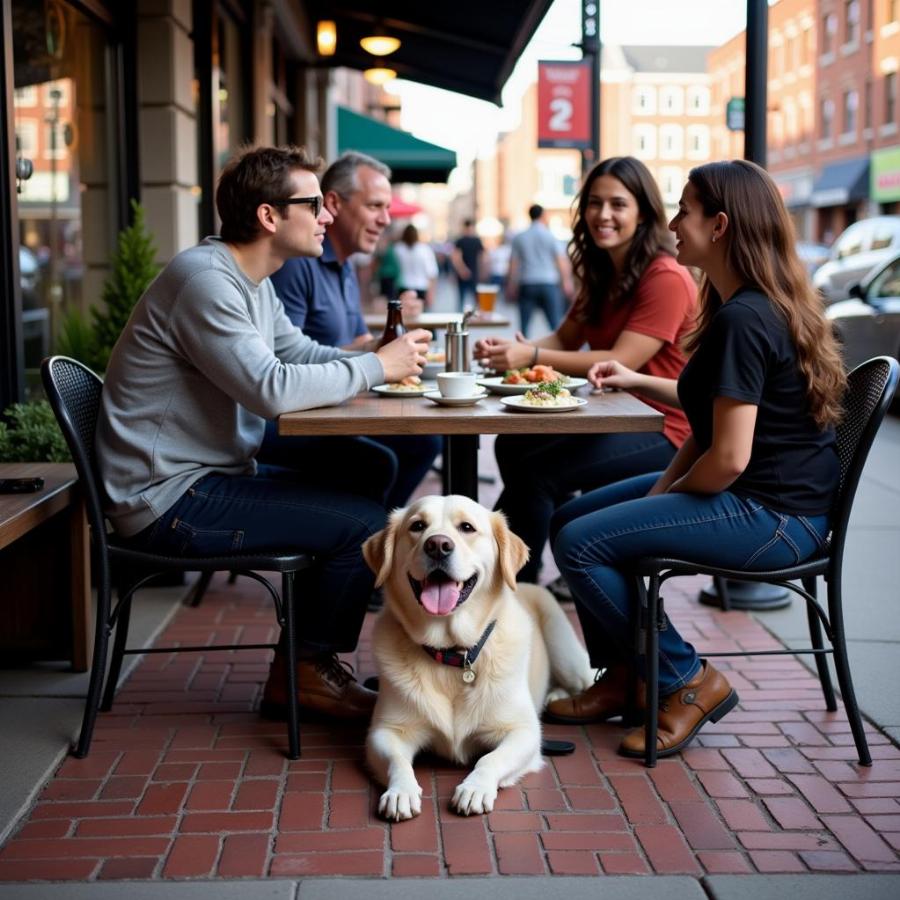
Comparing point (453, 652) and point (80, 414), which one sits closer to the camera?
point (453, 652)

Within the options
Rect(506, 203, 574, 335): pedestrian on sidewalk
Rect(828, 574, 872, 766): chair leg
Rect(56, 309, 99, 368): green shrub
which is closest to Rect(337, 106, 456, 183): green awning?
Rect(506, 203, 574, 335): pedestrian on sidewalk

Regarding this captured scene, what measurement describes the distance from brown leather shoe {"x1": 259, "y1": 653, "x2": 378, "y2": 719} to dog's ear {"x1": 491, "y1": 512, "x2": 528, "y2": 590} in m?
0.77

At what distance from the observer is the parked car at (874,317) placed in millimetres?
12875

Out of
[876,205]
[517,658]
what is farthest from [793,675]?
[876,205]

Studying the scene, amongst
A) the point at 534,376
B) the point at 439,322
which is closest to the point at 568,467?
the point at 534,376

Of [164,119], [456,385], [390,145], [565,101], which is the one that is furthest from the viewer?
[390,145]

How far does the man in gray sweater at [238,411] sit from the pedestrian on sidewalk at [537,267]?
13.2m

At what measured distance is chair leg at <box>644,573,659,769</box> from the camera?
12.1ft

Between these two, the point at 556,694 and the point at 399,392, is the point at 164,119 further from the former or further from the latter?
the point at 556,694

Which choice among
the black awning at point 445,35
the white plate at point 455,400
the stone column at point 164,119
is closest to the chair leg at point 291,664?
the white plate at point 455,400

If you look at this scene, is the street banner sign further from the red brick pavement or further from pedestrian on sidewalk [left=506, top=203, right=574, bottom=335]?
the red brick pavement

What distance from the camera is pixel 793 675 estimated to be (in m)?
4.64

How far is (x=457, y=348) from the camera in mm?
4586

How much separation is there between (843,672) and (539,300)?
14.4 metres
